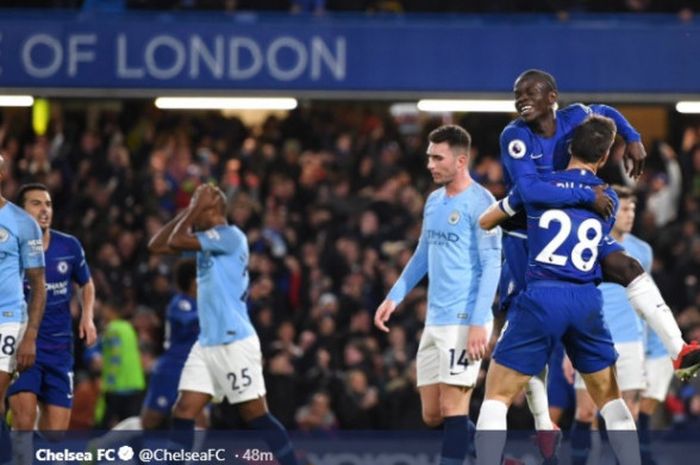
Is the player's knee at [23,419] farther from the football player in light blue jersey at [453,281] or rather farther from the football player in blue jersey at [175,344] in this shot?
the football player in light blue jersey at [453,281]

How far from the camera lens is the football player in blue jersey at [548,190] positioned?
→ 10641mm

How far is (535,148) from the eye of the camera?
37.0 ft

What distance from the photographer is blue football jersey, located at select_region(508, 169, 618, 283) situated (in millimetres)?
10594

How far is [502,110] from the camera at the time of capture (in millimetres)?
21297

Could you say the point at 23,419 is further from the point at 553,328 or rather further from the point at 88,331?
the point at 553,328

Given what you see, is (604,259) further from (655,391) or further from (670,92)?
(670,92)

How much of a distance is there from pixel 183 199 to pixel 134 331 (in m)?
2.52

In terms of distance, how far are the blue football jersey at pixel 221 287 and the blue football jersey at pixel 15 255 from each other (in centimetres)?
137

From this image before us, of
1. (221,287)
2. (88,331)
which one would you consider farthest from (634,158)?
(88,331)

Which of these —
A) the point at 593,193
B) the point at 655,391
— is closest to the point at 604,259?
the point at 593,193

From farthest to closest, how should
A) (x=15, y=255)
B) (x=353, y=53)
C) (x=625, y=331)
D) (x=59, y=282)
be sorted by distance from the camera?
1. (x=353, y=53)
2. (x=625, y=331)
3. (x=59, y=282)
4. (x=15, y=255)

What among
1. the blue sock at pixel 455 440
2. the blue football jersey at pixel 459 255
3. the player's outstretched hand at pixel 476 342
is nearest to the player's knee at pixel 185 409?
the blue football jersey at pixel 459 255

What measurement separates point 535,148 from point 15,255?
335 cm

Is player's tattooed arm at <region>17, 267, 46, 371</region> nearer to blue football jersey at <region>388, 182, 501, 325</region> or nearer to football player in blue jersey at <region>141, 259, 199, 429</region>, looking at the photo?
blue football jersey at <region>388, 182, 501, 325</region>
